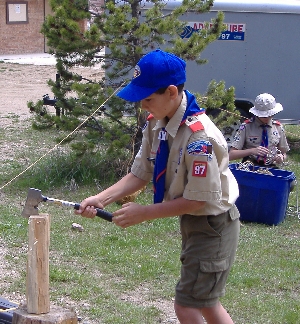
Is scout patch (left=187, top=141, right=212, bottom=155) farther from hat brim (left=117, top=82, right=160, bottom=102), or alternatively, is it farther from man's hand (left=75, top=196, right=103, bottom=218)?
man's hand (left=75, top=196, right=103, bottom=218)

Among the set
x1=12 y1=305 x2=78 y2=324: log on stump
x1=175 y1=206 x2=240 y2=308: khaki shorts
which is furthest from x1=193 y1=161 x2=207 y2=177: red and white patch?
x1=12 y1=305 x2=78 y2=324: log on stump

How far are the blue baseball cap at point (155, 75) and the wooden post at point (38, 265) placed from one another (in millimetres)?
829

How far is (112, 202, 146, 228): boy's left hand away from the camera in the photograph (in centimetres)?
318

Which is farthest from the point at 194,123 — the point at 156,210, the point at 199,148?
the point at 156,210

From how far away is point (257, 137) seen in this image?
7.16 m

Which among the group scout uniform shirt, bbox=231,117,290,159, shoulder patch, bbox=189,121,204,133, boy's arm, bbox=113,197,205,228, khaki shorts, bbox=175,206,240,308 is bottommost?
scout uniform shirt, bbox=231,117,290,159

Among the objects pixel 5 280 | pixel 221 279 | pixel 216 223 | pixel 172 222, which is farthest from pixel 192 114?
pixel 172 222

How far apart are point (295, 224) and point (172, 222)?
4.75 ft

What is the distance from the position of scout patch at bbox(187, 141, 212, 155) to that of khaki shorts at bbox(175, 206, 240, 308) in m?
0.37

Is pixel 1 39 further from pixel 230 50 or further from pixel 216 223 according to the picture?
pixel 216 223

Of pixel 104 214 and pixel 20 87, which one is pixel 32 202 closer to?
pixel 104 214

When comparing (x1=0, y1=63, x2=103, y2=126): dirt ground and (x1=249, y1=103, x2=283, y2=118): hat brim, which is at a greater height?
(x1=249, y1=103, x2=283, y2=118): hat brim

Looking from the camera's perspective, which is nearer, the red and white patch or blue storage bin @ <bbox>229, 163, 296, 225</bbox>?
the red and white patch

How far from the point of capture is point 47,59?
27.2m
